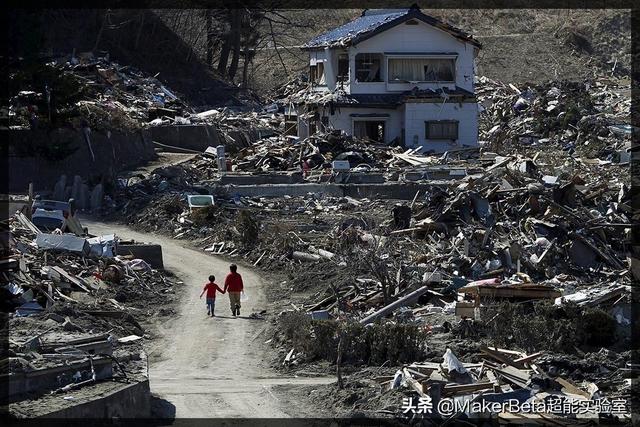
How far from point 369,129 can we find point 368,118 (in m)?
0.66

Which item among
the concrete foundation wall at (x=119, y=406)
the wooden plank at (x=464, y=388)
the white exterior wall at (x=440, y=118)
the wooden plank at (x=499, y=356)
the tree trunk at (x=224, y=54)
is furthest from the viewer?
the tree trunk at (x=224, y=54)

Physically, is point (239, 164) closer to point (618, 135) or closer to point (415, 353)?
point (618, 135)

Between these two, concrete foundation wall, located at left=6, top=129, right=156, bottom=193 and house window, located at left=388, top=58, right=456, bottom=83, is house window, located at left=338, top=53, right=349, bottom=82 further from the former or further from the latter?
concrete foundation wall, located at left=6, top=129, right=156, bottom=193

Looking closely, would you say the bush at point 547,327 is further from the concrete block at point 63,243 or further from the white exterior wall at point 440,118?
the white exterior wall at point 440,118

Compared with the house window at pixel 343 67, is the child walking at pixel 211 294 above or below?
below

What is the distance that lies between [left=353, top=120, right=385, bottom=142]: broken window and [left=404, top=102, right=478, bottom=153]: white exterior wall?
1.32 metres

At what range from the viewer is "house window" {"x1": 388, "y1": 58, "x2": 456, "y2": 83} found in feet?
136

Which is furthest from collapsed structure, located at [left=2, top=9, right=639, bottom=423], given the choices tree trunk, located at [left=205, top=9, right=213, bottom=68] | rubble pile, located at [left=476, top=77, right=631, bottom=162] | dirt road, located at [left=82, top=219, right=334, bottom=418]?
tree trunk, located at [left=205, top=9, right=213, bottom=68]

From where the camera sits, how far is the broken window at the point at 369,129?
40.9 metres

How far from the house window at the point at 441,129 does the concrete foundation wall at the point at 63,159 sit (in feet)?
34.7

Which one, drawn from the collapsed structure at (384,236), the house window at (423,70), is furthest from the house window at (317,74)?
the house window at (423,70)

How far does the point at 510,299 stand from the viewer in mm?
18328

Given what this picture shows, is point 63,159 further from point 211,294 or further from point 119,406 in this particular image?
point 119,406

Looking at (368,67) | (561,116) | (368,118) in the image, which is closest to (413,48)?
(368,67)
